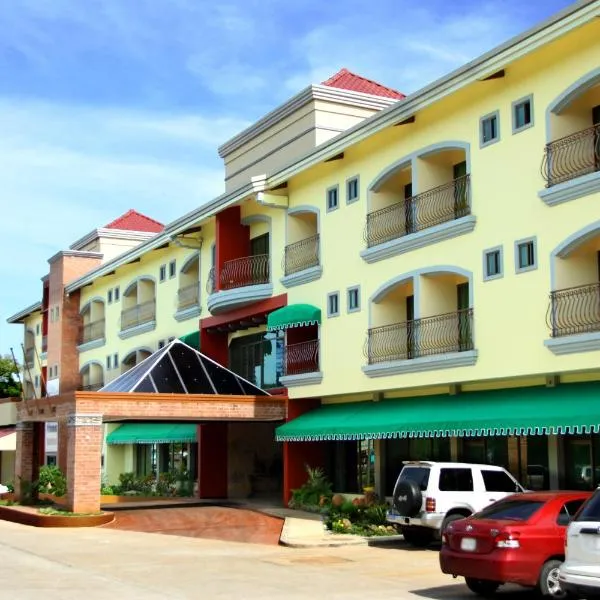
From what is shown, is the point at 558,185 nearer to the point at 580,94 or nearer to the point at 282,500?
the point at 580,94

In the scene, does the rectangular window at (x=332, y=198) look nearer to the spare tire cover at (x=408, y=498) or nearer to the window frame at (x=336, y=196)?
the window frame at (x=336, y=196)

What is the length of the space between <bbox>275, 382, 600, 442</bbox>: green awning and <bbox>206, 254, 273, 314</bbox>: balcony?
487 centimetres

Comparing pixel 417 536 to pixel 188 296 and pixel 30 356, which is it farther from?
pixel 30 356

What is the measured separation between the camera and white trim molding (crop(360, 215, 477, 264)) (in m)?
25.0

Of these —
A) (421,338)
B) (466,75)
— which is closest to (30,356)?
→ (421,338)

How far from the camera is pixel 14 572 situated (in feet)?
59.0

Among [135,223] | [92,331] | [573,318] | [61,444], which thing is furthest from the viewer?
[135,223]

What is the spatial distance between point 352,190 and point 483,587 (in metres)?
16.8

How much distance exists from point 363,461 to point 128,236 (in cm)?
2777

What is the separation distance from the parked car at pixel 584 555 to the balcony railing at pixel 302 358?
19350 millimetres

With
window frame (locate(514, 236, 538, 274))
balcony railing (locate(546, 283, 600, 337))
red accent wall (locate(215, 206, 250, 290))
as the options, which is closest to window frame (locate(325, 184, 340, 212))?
red accent wall (locate(215, 206, 250, 290))

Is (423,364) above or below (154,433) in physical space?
above

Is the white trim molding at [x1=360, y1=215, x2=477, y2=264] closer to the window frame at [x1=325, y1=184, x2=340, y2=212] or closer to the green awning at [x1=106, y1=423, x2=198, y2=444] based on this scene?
the window frame at [x1=325, y1=184, x2=340, y2=212]

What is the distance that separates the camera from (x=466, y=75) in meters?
23.9
